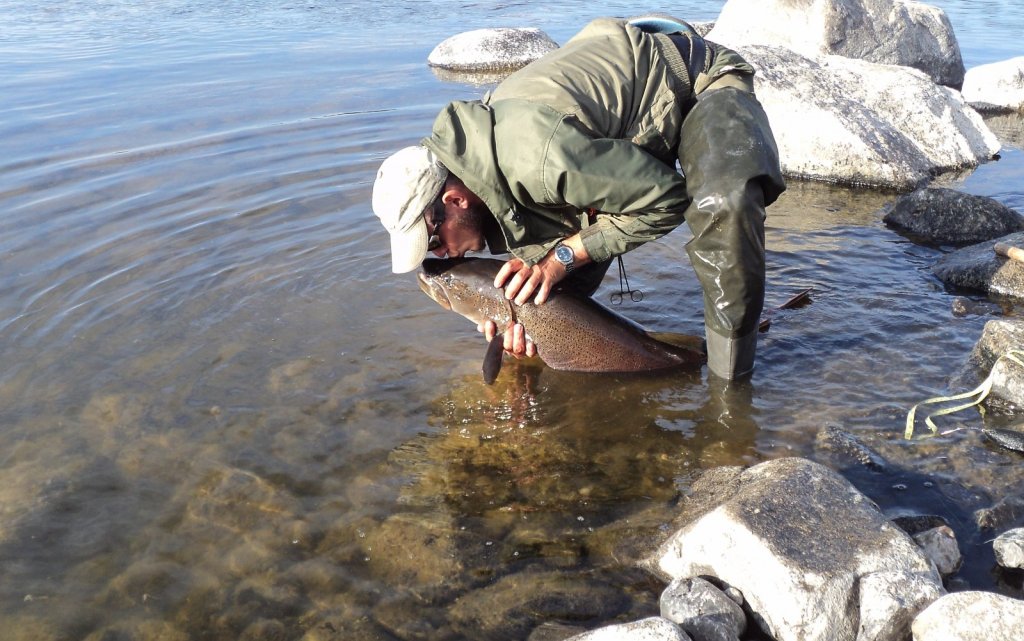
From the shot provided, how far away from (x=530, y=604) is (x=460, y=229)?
6.33ft

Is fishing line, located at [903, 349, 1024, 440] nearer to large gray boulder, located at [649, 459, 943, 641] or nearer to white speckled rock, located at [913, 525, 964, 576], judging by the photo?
white speckled rock, located at [913, 525, 964, 576]

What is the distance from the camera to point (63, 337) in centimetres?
531

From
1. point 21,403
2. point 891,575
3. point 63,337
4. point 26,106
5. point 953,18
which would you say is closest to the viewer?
point 891,575

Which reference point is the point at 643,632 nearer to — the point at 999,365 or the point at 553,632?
the point at 553,632

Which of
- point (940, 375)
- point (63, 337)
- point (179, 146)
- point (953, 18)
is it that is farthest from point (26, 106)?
point (953, 18)

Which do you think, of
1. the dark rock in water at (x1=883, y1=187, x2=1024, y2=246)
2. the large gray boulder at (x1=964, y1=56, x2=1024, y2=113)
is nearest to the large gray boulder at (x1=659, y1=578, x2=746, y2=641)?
the dark rock in water at (x1=883, y1=187, x2=1024, y2=246)

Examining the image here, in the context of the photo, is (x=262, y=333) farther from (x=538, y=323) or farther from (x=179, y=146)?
(x=179, y=146)

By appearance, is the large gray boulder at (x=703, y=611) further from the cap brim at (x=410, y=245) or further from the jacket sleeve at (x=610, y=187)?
the cap brim at (x=410, y=245)

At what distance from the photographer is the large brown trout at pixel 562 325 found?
469 cm

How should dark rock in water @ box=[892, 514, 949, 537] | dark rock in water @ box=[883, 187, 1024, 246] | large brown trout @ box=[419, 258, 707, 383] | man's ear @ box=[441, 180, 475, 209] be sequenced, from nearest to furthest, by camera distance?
1. dark rock in water @ box=[892, 514, 949, 537]
2. man's ear @ box=[441, 180, 475, 209]
3. large brown trout @ box=[419, 258, 707, 383]
4. dark rock in water @ box=[883, 187, 1024, 246]

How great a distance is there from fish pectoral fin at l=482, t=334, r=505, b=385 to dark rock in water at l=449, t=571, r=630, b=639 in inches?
52.5

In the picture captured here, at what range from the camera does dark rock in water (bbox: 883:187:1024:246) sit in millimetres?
6680

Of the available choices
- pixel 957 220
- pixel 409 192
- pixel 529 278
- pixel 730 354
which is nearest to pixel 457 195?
pixel 409 192

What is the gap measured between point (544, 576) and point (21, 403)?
2996 mm
